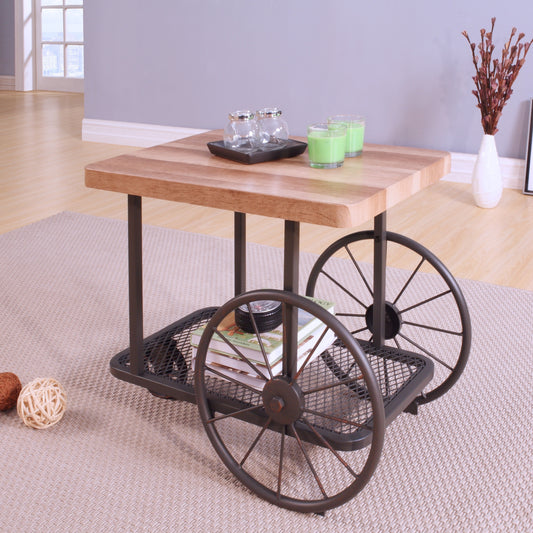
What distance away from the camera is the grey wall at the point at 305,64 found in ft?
13.3

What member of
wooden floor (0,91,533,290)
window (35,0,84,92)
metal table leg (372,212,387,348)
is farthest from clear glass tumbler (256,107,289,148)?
window (35,0,84,92)

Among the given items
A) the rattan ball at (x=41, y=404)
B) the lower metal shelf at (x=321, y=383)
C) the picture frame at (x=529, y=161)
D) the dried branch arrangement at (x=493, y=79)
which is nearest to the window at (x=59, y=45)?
the dried branch arrangement at (x=493, y=79)

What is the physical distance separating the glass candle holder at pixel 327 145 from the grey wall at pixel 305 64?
105 inches

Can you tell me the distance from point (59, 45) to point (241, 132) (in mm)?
6669

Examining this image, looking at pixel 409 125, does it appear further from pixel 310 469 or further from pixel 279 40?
pixel 310 469

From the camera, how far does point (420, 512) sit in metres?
1.53

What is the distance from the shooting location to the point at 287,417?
1498 millimetres

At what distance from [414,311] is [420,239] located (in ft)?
2.80

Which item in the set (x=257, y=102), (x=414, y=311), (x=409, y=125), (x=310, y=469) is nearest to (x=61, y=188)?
(x=257, y=102)

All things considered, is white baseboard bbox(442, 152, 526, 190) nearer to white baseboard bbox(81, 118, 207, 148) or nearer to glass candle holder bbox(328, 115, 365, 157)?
white baseboard bbox(81, 118, 207, 148)

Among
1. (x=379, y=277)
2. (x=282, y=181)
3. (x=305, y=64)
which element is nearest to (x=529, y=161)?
(x=305, y=64)

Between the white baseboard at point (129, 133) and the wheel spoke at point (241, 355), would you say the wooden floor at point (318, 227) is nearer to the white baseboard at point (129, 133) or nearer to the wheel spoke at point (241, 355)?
the white baseboard at point (129, 133)

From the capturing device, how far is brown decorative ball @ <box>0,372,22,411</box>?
1.84 meters

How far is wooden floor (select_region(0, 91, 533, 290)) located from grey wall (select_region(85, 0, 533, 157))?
412mm
